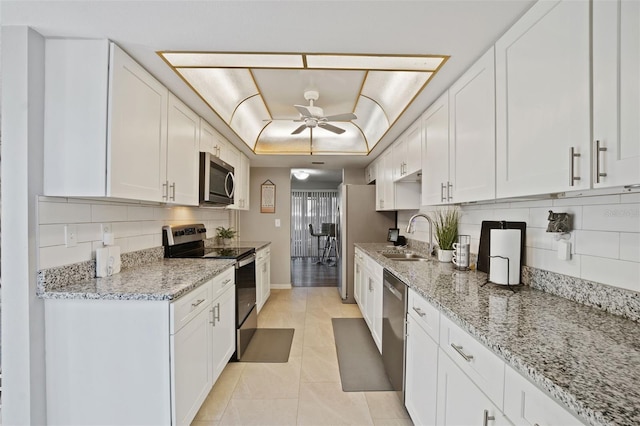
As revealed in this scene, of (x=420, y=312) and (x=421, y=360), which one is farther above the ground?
(x=420, y=312)

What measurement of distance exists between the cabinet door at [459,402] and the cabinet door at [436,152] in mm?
1174

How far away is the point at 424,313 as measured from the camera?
160 cm

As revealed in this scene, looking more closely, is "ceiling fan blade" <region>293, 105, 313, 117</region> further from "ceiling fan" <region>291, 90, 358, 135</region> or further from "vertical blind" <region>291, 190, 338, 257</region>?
"vertical blind" <region>291, 190, 338, 257</region>

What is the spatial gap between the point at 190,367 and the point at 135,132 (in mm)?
1456

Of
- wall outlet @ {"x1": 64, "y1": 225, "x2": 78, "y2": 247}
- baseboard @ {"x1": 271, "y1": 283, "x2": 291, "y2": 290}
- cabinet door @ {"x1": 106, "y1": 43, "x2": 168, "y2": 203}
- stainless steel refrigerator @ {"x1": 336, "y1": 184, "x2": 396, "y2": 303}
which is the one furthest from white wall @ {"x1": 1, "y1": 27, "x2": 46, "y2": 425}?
baseboard @ {"x1": 271, "y1": 283, "x2": 291, "y2": 290}

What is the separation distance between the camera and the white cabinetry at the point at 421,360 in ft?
4.81

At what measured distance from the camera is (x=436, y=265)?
2.37 m

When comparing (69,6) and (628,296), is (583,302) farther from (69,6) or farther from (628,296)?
(69,6)

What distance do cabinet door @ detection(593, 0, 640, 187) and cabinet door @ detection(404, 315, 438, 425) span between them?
3.35 feet

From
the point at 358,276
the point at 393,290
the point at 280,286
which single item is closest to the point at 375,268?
the point at 393,290

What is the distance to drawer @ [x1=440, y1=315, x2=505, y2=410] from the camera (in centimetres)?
96

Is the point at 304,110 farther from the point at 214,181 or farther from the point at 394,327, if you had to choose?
the point at 394,327

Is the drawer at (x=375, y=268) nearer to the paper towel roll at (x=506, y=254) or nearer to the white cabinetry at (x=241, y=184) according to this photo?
the paper towel roll at (x=506, y=254)

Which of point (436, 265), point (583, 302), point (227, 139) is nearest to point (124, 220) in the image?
point (227, 139)
